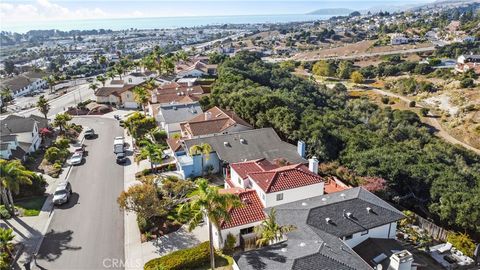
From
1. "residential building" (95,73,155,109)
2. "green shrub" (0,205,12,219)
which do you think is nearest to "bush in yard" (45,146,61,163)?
"green shrub" (0,205,12,219)

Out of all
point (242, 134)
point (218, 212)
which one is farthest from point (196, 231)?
point (242, 134)

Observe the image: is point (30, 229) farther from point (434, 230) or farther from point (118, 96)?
point (118, 96)

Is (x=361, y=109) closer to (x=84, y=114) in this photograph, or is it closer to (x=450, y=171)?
(x=450, y=171)

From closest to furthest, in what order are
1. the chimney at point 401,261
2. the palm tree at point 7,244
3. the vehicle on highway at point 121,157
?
the chimney at point 401,261 → the palm tree at point 7,244 → the vehicle on highway at point 121,157

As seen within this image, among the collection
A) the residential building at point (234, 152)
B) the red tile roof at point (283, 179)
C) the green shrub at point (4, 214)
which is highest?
the red tile roof at point (283, 179)

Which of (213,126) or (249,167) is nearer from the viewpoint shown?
(249,167)

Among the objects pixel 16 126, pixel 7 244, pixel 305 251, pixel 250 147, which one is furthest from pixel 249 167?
pixel 16 126

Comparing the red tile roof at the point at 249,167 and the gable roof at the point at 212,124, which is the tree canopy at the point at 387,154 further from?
the red tile roof at the point at 249,167

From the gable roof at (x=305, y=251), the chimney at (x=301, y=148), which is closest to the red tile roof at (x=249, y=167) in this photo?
the chimney at (x=301, y=148)
